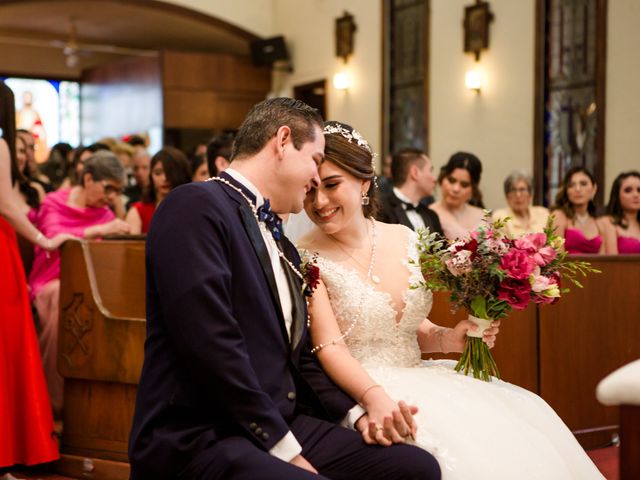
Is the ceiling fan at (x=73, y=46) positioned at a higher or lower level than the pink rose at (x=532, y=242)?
higher

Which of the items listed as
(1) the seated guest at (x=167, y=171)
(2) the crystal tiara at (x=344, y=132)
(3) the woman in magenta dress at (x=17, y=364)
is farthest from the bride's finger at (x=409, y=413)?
(1) the seated guest at (x=167, y=171)

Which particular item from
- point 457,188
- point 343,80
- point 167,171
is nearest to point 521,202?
point 457,188

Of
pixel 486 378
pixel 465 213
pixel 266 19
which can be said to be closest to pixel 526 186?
pixel 465 213

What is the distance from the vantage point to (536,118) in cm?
965

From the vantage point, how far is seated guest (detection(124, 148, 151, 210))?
790 centimetres

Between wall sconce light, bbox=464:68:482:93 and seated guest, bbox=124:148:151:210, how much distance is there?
3.98 meters

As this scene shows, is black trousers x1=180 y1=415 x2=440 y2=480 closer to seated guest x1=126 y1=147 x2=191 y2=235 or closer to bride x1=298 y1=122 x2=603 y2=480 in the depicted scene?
bride x1=298 y1=122 x2=603 y2=480

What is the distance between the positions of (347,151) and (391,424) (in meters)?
0.92

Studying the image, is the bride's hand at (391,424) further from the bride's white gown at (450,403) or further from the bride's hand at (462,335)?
the bride's hand at (462,335)

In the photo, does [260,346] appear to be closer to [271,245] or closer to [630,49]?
[271,245]

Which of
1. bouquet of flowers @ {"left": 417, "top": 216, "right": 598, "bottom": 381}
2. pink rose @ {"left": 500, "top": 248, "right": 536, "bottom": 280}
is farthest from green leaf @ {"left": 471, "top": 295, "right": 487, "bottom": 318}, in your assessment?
pink rose @ {"left": 500, "top": 248, "right": 536, "bottom": 280}

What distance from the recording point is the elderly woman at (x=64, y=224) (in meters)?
5.20

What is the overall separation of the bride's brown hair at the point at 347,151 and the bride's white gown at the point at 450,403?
0.31 metres

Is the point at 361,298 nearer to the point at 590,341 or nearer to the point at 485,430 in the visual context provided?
the point at 485,430
